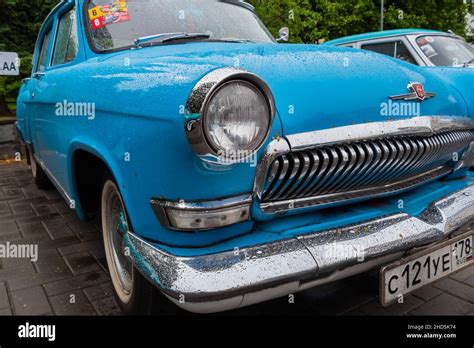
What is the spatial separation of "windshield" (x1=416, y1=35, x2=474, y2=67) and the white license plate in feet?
14.7

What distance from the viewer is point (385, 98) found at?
75.2 inches

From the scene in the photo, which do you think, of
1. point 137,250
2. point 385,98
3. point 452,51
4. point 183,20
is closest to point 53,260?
point 137,250

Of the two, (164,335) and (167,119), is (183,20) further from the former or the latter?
(164,335)

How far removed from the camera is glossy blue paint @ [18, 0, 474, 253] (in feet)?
5.05

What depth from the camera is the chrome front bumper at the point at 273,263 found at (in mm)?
1445

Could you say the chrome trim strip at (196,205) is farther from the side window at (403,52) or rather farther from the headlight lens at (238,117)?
the side window at (403,52)

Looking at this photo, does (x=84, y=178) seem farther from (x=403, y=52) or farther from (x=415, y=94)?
(x=403, y=52)

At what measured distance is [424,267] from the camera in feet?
6.15

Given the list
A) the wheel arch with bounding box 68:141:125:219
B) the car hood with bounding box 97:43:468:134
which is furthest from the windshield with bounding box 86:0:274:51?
the wheel arch with bounding box 68:141:125:219

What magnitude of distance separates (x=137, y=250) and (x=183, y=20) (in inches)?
63.8

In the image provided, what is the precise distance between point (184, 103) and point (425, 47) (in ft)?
18.3

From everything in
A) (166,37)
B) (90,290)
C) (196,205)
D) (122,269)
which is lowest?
(90,290)

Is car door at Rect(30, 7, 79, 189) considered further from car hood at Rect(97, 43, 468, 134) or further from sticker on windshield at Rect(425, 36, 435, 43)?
sticker on windshield at Rect(425, 36, 435, 43)

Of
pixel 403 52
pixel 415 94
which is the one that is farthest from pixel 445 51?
pixel 415 94
